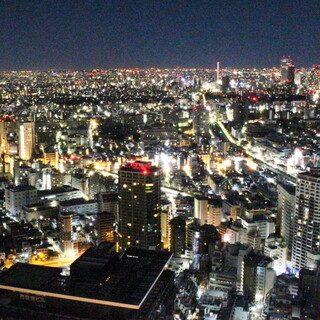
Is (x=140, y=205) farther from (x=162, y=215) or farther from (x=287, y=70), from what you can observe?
(x=287, y=70)

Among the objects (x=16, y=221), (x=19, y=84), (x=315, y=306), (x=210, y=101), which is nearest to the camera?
(x=315, y=306)

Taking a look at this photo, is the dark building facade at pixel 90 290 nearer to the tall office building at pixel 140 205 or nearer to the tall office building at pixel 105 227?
the tall office building at pixel 140 205

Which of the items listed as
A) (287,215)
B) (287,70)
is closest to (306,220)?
(287,215)

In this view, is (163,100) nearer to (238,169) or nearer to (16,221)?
(238,169)

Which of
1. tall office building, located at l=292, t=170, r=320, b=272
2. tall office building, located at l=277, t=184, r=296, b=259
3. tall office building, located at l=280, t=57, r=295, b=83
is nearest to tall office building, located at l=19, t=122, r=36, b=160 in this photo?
tall office building, located at l=277, t=184, r=296, b=259

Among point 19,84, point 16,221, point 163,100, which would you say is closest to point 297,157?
point 16,221
